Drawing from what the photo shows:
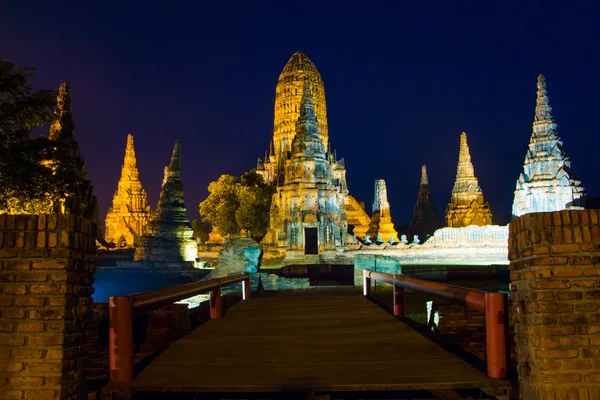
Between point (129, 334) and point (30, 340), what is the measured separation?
80 centimetres

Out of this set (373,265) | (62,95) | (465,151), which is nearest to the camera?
(373,265)

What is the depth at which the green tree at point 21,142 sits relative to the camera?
13.0 meters

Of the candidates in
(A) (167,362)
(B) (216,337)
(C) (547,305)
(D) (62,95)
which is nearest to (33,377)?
(A) (167,362)

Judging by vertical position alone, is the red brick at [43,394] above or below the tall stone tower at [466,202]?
below

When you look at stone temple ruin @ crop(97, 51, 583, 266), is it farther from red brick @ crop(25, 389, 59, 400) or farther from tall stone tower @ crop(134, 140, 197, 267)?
red brick @ crop(25, 389, 59, 400)

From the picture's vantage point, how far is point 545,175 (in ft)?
135

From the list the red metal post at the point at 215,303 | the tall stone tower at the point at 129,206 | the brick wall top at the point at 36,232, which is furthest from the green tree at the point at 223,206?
the brick wall top at the point at 36,232

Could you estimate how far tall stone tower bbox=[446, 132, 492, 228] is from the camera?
50.6m

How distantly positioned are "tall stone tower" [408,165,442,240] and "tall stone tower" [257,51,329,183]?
1275cm

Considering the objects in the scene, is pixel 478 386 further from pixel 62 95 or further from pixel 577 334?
pixel 62 95

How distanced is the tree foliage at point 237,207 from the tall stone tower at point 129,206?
52.4 ft

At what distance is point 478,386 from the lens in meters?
4.17

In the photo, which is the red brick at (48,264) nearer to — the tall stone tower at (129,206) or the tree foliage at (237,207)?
the tree foliage at (237,207)

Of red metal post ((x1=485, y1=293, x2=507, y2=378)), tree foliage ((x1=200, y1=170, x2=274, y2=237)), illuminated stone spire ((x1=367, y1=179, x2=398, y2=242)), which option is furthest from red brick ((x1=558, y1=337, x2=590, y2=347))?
tree foliage ((x1=200, y1=170, x2=274, y2=237))
